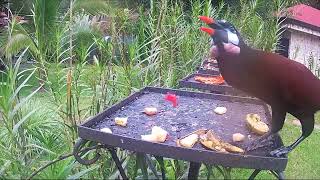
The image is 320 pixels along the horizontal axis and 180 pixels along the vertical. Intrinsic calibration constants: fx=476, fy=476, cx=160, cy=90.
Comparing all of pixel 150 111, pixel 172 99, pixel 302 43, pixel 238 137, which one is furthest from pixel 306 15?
pixel 238 137

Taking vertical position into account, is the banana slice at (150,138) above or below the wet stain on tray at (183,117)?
above

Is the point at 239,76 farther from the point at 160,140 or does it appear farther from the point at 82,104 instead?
the point at 82,104

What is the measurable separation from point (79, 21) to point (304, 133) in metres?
2.24

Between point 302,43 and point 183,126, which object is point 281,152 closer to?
point 183,126

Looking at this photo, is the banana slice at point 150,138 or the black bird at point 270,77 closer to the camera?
the black bird at point 270,77

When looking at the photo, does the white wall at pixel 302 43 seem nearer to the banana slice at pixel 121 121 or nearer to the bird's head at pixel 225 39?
the banana slice at pixel 121 121

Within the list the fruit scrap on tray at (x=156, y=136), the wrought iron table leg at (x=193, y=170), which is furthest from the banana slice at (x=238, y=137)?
the wrought iron table leg at (x=193, y=170)

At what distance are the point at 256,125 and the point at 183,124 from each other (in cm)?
32

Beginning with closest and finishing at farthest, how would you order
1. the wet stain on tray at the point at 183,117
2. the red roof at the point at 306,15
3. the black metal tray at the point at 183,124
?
the black metal tray at the point at 183,124
the wet stain on tray at the point at 183,117
the red roof at the point at 306,15

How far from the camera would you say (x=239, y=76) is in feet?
5.50

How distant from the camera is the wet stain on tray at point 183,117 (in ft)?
6.38

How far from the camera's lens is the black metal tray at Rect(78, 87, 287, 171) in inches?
63.1

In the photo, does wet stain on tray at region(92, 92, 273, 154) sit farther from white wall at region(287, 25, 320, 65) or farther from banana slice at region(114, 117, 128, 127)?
white wall at region(287, 25, 320, 65)

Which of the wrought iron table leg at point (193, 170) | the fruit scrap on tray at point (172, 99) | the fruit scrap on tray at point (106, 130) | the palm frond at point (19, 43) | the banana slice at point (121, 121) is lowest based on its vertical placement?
the wrought iron table leg at point (193, 170)
